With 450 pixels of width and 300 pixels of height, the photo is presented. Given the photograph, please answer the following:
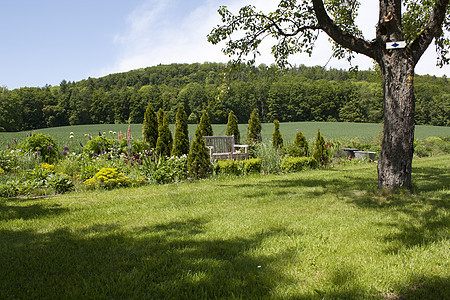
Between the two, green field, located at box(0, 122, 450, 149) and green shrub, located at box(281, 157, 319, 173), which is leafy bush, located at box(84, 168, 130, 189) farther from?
green field, located at box(0, 122, 450, 149)

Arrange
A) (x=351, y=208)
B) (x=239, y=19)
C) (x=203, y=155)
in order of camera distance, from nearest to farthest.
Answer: (x=351, y=208)
(x=239, y=19)
(x=203, y=155)

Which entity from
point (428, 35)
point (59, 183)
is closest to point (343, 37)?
point (428, 35)

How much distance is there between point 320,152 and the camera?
402 inches

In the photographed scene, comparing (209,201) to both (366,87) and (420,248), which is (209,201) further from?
(366,87)

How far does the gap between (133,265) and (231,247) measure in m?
0.92

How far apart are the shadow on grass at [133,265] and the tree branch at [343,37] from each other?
12.4 ft

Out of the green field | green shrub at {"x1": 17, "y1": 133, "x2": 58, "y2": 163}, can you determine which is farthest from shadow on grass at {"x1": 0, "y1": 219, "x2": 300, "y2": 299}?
the green field

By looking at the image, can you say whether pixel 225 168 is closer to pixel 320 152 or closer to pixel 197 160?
pixel 197 160

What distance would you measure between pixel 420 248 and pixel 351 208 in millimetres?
1493

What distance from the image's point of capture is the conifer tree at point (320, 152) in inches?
400

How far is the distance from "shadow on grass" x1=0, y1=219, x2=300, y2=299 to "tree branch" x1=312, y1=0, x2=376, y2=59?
3.78m

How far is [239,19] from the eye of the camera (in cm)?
631

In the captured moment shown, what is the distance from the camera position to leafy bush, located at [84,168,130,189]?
6393 millimetres

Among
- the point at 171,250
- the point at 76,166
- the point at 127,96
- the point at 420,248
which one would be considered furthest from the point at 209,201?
the point at 127,96
